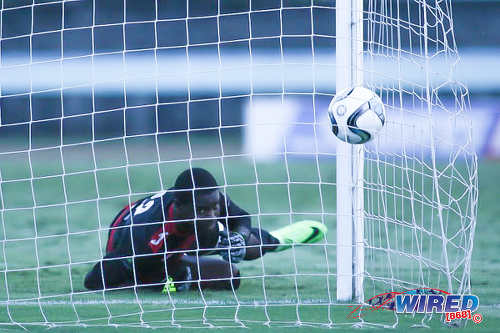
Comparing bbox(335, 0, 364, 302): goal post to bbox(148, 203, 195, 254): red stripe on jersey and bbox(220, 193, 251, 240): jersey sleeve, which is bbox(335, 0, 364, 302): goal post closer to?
bbox(220, 193, 251, 240): jersey sleeve

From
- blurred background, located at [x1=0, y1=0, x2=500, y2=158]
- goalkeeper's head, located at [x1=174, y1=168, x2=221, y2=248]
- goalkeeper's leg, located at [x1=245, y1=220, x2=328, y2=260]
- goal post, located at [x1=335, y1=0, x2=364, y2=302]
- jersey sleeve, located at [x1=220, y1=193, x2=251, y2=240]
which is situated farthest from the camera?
blurred background, located at [x1=0, y1=0, x2=500, y2=158]

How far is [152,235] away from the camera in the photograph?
4.87 m

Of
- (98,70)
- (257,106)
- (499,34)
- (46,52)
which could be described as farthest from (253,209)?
(499,34)

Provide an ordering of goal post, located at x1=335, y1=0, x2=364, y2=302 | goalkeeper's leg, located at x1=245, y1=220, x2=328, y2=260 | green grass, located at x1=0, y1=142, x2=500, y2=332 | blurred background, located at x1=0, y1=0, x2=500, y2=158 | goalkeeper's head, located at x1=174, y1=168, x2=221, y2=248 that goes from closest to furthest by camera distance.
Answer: green grass, located at x1=0, y1=142, x2=500, y2=332 → goal post, located at x1=335, y1=0, x2=364, y2=302 → goalkeeper's head, located at x1=174, y1=168, x2=221, y2=248 → goalkeeper's leg, located at x1=245, y1=220, x2=328, y2=260 → blurred background, located at x1=0, y1=0, x2=500, y2=158

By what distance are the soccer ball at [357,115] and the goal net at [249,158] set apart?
0.19 meters

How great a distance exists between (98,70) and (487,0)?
10.6 metres

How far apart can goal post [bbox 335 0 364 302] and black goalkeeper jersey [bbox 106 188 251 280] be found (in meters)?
0.73

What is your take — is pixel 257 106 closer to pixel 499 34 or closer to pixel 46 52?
pixel 46 52

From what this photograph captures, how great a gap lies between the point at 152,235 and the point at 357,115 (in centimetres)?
157

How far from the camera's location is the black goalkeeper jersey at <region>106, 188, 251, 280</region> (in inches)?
192

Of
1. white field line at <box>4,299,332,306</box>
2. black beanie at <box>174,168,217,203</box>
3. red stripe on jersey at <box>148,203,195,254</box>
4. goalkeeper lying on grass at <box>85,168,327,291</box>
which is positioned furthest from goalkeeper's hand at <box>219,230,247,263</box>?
white field line at <box>4,299,332,306</box>

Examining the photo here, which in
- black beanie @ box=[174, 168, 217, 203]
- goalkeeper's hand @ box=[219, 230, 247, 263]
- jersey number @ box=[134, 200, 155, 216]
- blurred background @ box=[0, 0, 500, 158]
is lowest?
goalkeeper's hand @ box=[219, 230, 247, 263]

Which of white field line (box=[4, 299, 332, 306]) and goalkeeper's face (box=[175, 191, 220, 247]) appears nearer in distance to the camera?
white field line (box=[4, 299, 332, 306])

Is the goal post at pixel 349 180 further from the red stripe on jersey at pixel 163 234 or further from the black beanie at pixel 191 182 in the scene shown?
the red stripe on jersey at pixel 163 234
